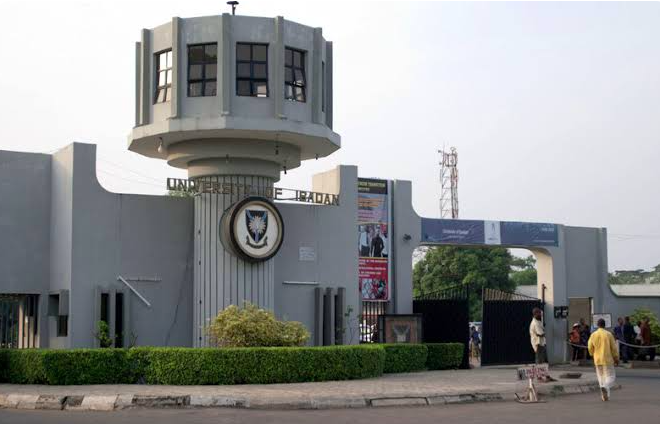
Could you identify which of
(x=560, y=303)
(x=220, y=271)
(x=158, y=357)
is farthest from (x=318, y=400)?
(x=560, y=303)

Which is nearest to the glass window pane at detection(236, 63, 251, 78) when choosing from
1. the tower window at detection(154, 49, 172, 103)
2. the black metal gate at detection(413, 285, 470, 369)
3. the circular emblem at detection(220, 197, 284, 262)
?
the tower window at detection(154, 49, 172, 103)

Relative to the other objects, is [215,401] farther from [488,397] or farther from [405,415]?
[488,397]

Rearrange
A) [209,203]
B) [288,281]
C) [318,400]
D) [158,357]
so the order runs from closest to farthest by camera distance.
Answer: [318,400]
[158,357]
[209,203]
[288,281]

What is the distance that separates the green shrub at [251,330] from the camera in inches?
873

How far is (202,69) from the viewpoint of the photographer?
24.2 m

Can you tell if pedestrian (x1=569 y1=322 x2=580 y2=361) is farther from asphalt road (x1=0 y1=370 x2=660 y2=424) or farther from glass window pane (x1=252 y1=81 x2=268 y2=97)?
glass window pane (x1=252 y1=81 x2=268 y2=97)

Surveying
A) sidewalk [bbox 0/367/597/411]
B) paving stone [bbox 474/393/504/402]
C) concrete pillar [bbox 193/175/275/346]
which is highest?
concrete pillar [bbox 193/175/275/346]

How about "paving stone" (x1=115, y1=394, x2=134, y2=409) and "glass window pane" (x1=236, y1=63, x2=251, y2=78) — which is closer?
"paving stone" (x1=115, y1=394, x2=134, y2=409)

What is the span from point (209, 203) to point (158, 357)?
525 cm

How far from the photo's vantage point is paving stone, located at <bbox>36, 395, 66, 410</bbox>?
1746 centimetres

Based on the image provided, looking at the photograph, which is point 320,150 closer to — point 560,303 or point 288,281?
point 288,281

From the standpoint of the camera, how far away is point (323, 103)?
1019 inches

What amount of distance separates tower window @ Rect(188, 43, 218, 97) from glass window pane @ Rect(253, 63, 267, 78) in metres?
1.01

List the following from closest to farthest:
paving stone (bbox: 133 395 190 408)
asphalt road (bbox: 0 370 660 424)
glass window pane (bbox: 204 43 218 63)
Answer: asphalt road (bbox: 0 370 660 424) → paving stone (bbox: 133 395 190 408) → glass window pane (bbox: 204 43 218 63)
